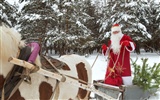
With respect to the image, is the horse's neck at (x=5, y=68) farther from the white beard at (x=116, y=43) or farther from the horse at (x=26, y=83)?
the white beard at (x=116, y=43)

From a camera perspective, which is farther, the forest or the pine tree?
the forest

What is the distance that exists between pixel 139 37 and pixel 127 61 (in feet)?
56.6

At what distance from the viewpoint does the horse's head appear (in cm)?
200

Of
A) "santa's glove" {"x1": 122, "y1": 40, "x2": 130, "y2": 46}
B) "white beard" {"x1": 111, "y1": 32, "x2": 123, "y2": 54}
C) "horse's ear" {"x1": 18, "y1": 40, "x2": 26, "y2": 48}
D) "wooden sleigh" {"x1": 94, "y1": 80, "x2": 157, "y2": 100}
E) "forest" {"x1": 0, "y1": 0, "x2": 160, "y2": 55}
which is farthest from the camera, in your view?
"forest" {"x1": 0, "y1": 0, "x2": 160, "y2": 55}

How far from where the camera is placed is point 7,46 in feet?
6.69

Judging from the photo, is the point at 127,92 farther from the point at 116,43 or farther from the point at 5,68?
the point at 5,68

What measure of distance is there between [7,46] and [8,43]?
0.04 m

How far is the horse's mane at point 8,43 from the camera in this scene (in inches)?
78.5

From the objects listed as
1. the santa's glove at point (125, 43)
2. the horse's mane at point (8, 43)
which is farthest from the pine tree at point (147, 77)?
the horse's mane at point (8, 43)

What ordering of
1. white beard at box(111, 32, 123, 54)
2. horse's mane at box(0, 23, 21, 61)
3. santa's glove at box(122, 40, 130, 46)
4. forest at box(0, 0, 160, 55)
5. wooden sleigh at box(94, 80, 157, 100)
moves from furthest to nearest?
forest at box(0, 0, 160, 55), white beard at box(111, 32, 123, 54), santa's glove at box(122, 40, 130, 46), wooden sleigh at box(94, 80, 157, 100), horse's mane at box(0, 23, 21, 61)

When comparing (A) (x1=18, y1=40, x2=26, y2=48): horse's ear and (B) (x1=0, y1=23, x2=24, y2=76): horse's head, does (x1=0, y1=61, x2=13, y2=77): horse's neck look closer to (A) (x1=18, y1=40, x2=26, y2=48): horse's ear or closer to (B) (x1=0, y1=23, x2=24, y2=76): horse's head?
(B) (x1=0, y1=23, x2=24, y2=76): horse's head

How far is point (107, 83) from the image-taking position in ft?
13.7

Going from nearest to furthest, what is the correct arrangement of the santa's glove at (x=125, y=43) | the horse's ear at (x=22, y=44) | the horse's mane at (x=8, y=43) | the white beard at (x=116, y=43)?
the horse's mane at (x=8, y=43) < the horse's ear at (x=22, y=44) < the santa's glove at (x=125, y=43) < the white beard at (x=116, y=43)

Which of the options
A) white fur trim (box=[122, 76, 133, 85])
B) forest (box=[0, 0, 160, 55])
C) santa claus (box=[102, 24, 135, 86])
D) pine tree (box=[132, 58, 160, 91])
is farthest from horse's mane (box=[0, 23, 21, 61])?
forest (box=[0, 0, 160, 55])
